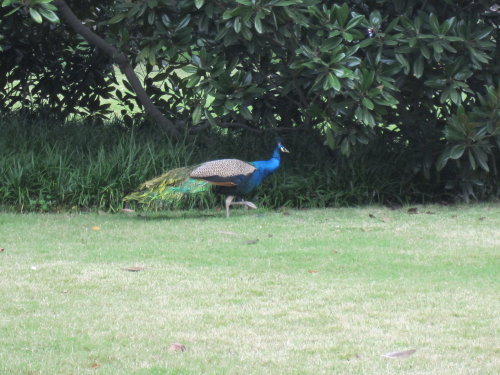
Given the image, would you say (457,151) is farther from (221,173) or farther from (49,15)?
(49,15)

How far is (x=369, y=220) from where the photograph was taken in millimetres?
9570

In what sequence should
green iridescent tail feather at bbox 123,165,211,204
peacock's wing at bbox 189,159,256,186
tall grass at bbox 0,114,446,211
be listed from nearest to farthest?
1. peacock's wing at bbox 189,159,256,186
2. green iridescent tail feather at bbox 123,165,211,204
3. tall grass at bbox 0,114,446,211

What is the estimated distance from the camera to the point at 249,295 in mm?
6332

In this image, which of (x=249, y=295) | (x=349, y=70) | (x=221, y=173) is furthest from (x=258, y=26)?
(x=249, y=295)

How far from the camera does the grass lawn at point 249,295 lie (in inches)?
197

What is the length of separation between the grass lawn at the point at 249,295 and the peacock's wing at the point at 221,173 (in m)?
0.42

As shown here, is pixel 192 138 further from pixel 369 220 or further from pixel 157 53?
pixel 369 220

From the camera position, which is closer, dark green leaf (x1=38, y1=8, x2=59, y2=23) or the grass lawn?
the grass lawn

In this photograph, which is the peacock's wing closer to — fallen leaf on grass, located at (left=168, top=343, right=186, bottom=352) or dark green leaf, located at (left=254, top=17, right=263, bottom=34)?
dark green leaf, located at (left=254, top=17, right=263, bottom=34)

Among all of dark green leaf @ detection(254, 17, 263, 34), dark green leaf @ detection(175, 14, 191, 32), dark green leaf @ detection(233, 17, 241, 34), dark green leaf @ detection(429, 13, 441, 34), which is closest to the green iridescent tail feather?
dark green leaf @ detection(175, 14, 191, 32)

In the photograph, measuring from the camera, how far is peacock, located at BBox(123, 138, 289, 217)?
966 cm

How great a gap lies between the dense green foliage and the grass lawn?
1.18 m

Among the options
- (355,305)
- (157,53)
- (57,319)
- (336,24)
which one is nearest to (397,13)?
(336,24)

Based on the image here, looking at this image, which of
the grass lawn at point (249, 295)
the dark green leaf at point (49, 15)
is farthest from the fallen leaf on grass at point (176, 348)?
the dark green leaf at point (49, 15)
